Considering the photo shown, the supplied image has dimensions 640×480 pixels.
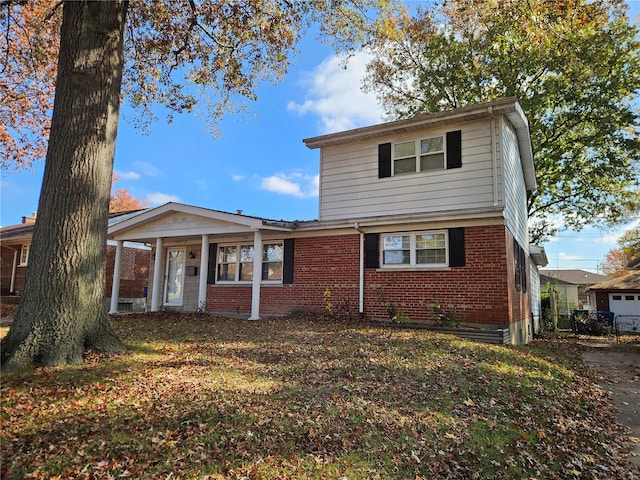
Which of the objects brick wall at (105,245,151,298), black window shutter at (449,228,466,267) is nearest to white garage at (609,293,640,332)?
black window shutter at (449,228,466,267)

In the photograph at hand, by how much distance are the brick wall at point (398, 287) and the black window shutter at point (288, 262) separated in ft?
0.52

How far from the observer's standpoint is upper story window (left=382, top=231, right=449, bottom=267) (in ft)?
32.9

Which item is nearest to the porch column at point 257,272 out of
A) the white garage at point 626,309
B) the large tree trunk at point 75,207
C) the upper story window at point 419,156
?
the upper story window at point 419,156

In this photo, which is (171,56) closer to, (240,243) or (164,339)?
(240,243)

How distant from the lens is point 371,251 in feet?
35.6

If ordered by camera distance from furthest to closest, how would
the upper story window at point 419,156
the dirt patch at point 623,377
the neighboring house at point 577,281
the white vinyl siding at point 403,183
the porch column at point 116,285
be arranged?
1. the neighboring house at point 577,281
2. the porch column at point 116,285
3. the upper story window at point 419,156
4. the white vinyl siding at point 403,183
5. the dirt patch at point 623,377

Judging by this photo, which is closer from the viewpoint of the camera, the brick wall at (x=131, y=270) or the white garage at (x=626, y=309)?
the white garage at (x=626, y=309)

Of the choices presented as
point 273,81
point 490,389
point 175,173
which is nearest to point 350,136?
point 273,81

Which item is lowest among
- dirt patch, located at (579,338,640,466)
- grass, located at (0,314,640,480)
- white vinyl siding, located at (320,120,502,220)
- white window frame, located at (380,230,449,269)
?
dirt patch, located at (579,338,640,466)

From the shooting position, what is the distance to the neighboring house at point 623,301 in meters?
20.1

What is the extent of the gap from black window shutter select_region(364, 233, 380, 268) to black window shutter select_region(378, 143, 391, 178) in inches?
76.3

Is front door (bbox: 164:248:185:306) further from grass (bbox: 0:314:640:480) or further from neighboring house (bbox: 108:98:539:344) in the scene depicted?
grass (bbox: 0:314:640:480)

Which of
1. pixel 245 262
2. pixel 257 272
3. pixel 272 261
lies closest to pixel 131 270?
pixel 245 262

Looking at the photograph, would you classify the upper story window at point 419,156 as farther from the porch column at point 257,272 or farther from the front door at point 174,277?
the front door at point 174,277
